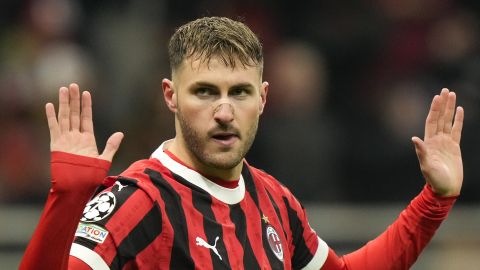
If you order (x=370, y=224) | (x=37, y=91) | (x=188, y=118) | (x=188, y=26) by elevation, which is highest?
(x=188, y=26)

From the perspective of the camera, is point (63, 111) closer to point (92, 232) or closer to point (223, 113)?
point (92, 232)

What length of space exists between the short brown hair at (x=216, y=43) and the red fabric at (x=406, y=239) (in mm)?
1010

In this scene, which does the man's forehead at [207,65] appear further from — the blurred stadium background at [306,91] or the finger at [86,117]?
the blurred stadium background at [306,91]

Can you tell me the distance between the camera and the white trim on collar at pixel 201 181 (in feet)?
13.7

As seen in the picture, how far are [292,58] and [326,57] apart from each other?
383 millimetres

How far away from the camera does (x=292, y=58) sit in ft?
29.6

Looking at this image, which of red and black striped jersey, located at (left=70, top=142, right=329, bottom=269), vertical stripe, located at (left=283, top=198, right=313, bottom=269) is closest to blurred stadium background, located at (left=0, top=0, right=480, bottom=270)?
vertical stripe, located at (left=283, top=198, right=313, bottom=269)

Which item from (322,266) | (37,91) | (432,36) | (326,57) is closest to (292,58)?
(326,57)

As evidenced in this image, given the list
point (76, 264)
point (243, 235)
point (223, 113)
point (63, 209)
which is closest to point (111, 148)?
point (63, 209)

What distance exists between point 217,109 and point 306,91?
4.79 m

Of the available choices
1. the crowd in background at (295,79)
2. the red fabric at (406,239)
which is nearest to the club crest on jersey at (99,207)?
the red fabric at (406,239)

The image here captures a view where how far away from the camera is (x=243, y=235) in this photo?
13.7ft

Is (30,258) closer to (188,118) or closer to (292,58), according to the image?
(188,118)

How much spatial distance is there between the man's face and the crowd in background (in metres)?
3.95
